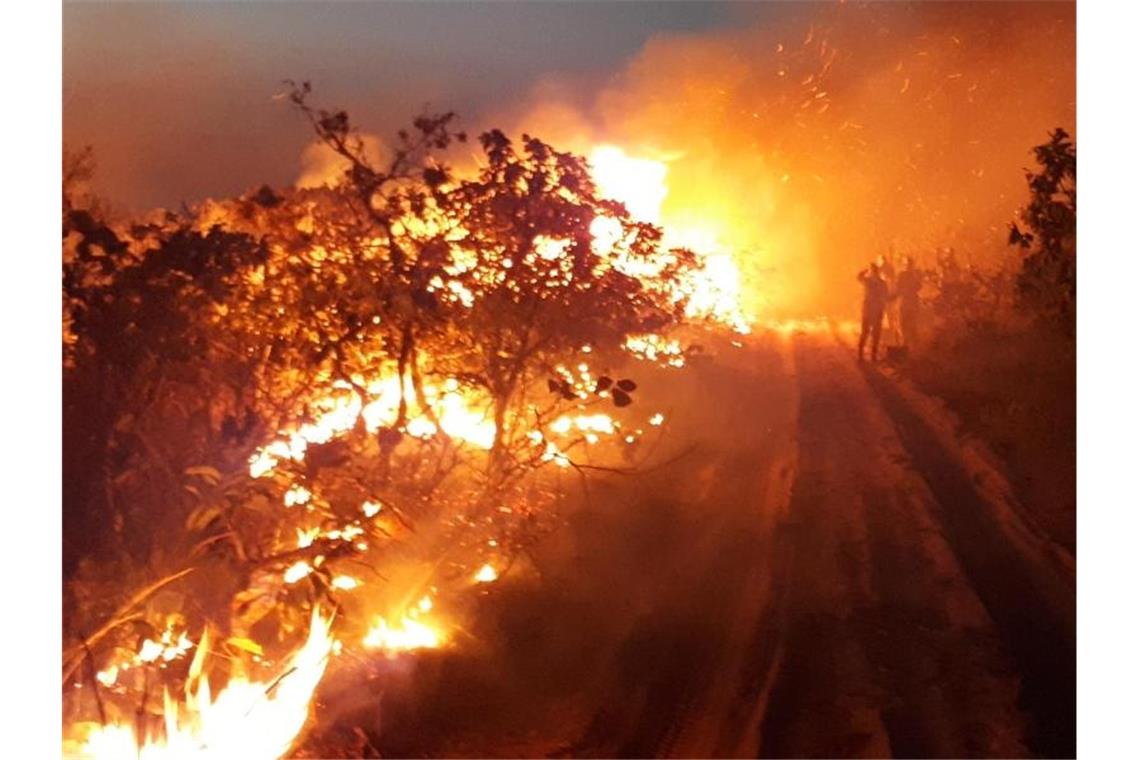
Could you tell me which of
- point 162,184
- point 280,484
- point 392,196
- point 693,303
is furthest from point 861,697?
point 162,184

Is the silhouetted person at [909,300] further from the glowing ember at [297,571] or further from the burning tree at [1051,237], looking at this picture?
the glowing ember at [297,571]

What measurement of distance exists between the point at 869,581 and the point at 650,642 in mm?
494

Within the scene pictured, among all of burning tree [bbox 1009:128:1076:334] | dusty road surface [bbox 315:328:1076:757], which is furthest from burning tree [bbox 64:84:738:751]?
burning tree [bbox 1009:128:1076:334]

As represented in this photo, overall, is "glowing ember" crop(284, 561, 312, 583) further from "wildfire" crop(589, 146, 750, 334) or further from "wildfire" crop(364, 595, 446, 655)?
"wildfire" crop(589, 146, 750, 334)

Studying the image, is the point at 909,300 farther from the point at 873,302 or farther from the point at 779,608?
the point at 779,608

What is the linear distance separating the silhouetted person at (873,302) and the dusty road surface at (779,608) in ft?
0.23

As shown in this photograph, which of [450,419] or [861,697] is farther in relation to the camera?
[450,419]

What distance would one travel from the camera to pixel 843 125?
1.90 meters

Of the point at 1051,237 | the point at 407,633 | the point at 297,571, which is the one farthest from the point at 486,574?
the point at 1051,237

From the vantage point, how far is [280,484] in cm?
189
